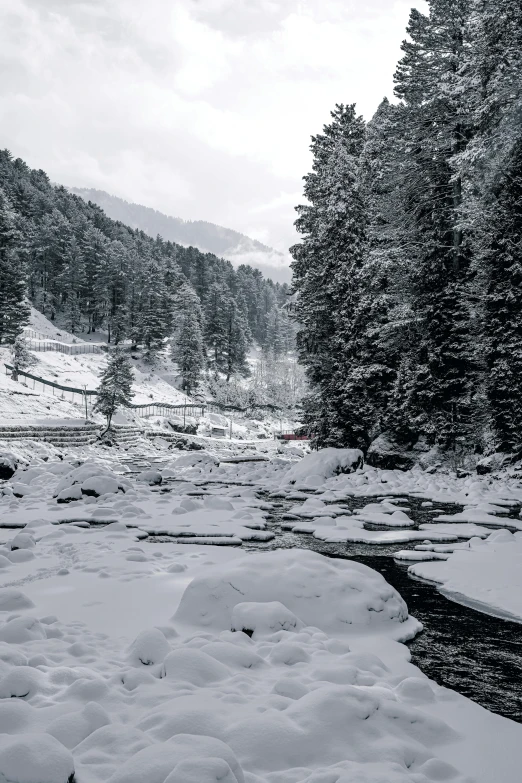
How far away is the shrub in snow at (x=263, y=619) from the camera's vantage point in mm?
3938

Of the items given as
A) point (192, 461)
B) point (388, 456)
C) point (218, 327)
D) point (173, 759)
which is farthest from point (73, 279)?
point (173, 759)

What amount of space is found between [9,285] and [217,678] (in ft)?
177

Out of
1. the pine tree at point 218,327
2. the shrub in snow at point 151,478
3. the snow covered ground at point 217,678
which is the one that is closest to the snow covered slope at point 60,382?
the pine tree at point 218,327

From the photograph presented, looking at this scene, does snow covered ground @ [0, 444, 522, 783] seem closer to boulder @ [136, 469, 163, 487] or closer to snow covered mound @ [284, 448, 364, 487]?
boulder @ [136, 469, 163, 487]

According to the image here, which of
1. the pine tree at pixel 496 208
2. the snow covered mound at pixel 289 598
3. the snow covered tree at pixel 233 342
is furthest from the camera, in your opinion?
the snow covered tree at pixel 233 342

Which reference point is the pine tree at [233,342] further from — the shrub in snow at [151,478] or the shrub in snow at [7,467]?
the shrub in snow at [151,478]

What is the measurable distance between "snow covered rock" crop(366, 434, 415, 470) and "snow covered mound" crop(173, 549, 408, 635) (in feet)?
43.1

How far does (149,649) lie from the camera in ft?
11.0

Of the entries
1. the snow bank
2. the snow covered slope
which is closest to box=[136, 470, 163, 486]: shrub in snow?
the snow bank

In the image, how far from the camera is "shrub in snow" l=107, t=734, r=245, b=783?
1.99 m

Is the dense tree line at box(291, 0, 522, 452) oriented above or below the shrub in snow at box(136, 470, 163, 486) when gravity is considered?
above

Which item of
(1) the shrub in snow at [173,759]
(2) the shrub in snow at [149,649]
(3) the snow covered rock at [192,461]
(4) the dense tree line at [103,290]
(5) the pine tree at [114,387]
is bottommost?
(3) the snow covered rock at [192,461]

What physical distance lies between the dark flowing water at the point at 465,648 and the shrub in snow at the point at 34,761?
2.53 meters

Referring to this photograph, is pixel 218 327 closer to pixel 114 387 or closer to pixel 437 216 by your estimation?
pixel 114 387
